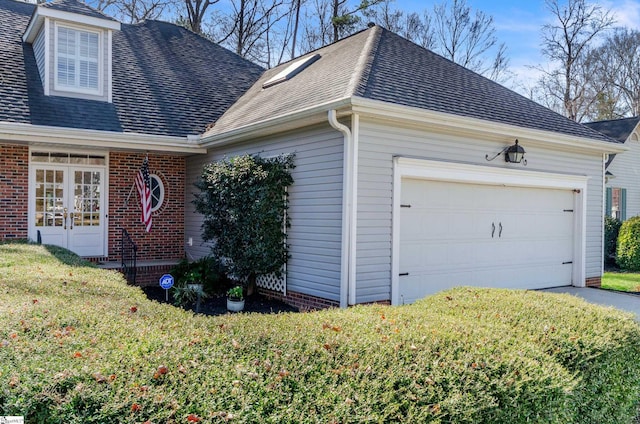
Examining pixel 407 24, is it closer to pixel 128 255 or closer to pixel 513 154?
pixel 513 154

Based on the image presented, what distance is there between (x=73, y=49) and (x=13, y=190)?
311cm

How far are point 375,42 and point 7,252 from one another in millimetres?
6780

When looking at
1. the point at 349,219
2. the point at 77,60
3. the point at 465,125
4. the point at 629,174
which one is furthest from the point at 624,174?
the point at 77,60

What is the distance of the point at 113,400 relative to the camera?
2.13 m

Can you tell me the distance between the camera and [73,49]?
10195mm

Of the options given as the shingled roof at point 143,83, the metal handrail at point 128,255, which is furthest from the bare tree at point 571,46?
the metal handrail at point 128,255

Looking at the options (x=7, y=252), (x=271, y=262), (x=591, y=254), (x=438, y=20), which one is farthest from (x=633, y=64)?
(x=7, y=252)

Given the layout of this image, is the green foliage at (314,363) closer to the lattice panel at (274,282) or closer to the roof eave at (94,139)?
the lattice panel at (274,282)

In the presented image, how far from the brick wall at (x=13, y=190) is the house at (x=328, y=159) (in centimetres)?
2

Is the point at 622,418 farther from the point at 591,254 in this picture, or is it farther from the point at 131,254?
the point at 131,254

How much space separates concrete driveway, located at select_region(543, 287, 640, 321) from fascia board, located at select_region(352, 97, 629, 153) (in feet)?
8.84

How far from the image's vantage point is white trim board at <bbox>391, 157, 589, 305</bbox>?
7.14 m

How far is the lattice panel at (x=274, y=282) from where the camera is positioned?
7942 mm

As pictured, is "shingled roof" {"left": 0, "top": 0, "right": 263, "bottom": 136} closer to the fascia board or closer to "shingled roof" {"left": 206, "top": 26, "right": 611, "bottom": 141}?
"shingled roof" {"left": 206, "top": 26, "right": 611, "bottom": 141}
